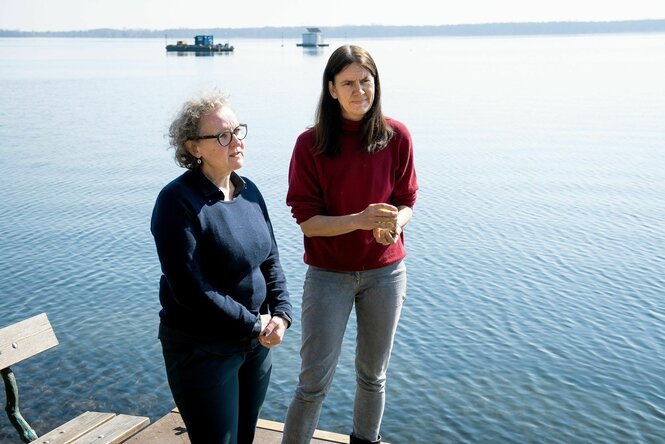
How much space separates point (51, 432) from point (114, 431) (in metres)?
0.36

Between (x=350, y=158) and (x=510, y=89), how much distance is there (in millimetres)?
34297

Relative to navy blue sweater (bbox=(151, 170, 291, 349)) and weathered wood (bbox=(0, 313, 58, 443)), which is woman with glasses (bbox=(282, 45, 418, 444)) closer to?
navy blue sweater (bbox=(151, 170, 291, 349))

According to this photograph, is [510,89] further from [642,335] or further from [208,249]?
[208,249]

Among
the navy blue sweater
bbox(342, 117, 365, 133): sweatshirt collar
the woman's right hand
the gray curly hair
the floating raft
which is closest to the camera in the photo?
the navy blue sweater

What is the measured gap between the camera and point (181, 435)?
12.2ft

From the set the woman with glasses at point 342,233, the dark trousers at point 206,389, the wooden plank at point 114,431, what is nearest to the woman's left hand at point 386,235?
the woman with glasses at point 342,233

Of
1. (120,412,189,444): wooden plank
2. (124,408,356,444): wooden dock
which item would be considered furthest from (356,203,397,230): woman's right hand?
(120,412,189,444): wooden plank

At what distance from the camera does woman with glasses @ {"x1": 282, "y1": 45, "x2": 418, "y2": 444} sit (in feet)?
10.2

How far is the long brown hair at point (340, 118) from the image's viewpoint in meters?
3.12

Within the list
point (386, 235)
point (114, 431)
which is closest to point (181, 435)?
point (114, 431)

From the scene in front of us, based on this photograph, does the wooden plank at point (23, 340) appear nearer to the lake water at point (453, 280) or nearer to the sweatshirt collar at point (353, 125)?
the lake water at point (453, 280)

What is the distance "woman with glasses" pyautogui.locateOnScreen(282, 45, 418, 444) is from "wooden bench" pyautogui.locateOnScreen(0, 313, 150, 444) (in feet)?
3.96

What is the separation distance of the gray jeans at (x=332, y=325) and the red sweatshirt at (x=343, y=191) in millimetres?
64

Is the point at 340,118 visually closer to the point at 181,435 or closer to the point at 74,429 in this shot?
the point at 181,435
